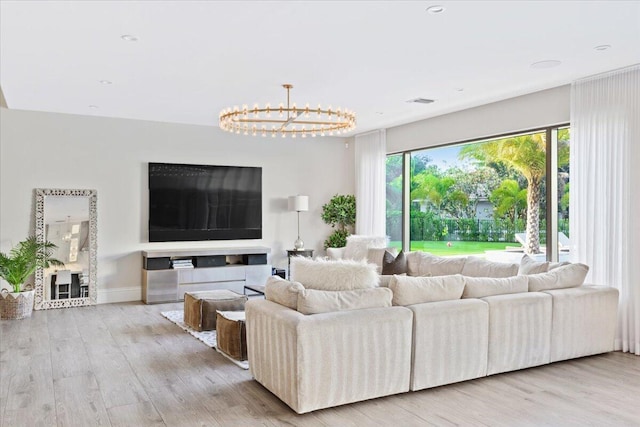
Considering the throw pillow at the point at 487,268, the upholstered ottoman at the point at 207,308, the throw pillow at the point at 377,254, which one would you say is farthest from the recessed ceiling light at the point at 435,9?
the throw pillow at the point at 377,254

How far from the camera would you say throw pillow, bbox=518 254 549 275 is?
5.00 m

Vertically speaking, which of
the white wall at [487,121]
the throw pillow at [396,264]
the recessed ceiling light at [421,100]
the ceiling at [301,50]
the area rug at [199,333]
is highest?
the recessed ceiling light at [421,100]

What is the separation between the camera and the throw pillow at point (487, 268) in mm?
5312

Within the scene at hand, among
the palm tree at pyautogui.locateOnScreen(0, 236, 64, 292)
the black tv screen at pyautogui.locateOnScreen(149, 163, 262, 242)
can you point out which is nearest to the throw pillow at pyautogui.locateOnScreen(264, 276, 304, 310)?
the palm tree at pyautogui.locateOnScreen(0, 236, 64, 292)

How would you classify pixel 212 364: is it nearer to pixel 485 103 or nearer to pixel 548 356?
pixel 548 356

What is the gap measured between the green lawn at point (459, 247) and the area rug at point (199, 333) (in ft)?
12.2

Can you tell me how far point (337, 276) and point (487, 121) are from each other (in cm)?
396

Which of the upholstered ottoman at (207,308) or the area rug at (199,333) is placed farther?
the upholstered ottoman at (207,308)

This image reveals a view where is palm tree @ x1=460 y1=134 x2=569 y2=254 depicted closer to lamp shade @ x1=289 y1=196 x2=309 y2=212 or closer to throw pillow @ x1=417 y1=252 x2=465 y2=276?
throw pillow @ x1=417 y1=252 x2=465 y2=276

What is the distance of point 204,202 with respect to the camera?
8.28 metres

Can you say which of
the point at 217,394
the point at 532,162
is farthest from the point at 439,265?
the point at 217,394

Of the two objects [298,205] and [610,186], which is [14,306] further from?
[610,186]

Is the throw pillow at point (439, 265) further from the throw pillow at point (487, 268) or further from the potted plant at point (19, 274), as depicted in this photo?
the potted plant at point (19, 274)

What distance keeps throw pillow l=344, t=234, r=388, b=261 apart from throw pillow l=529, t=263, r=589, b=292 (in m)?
3.43
